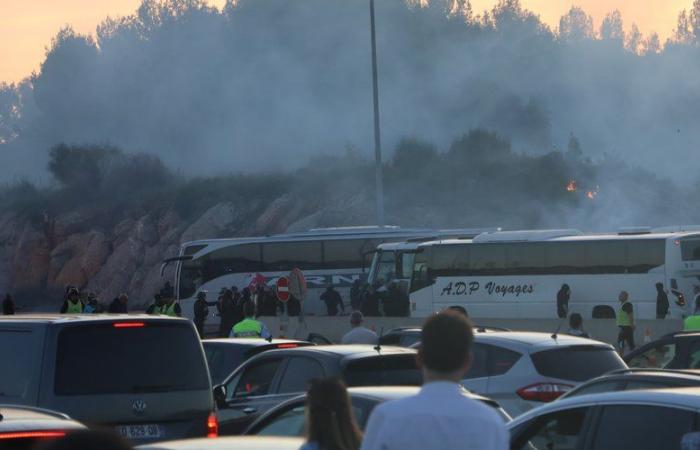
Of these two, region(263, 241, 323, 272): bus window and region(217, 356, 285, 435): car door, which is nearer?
region(217, 356, 285, 435): car door

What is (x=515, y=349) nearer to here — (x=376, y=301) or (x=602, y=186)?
(x=376, y=301)

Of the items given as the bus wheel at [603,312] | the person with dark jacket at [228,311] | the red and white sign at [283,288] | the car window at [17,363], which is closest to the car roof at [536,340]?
the car window at [17,363]

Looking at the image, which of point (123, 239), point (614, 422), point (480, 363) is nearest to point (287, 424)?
point (614, 422)

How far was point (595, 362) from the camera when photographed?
1380cm

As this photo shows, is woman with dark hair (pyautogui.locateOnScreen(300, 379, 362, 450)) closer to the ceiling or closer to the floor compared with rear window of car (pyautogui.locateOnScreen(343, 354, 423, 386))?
closer to the ceiling

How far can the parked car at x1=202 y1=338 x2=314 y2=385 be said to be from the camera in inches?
607

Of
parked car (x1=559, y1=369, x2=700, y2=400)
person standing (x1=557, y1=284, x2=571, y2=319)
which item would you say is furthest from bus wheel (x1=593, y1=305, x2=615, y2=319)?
parked car (x1=559, y1=369, x2=700, y2=400)

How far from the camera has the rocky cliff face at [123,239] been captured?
74.1 m

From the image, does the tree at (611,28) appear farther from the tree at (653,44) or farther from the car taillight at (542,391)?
the car taillight at (542,391)

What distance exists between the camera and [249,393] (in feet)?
42.3

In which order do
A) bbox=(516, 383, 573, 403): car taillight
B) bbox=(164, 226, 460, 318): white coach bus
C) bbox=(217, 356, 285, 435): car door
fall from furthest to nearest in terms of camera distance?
1. bbox=(164, 226, 460, 318): white coach bus
2. bbox=(516, 383, 573, 403): car taillight
3. bbox=(217, 356, 285, 435): car door

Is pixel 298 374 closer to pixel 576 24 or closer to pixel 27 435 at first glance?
pixel 27 435

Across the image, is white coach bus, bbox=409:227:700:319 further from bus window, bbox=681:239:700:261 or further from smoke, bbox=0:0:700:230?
smoke, bbox=0:0:700:230

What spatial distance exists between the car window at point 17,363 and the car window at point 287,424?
2.37 m
